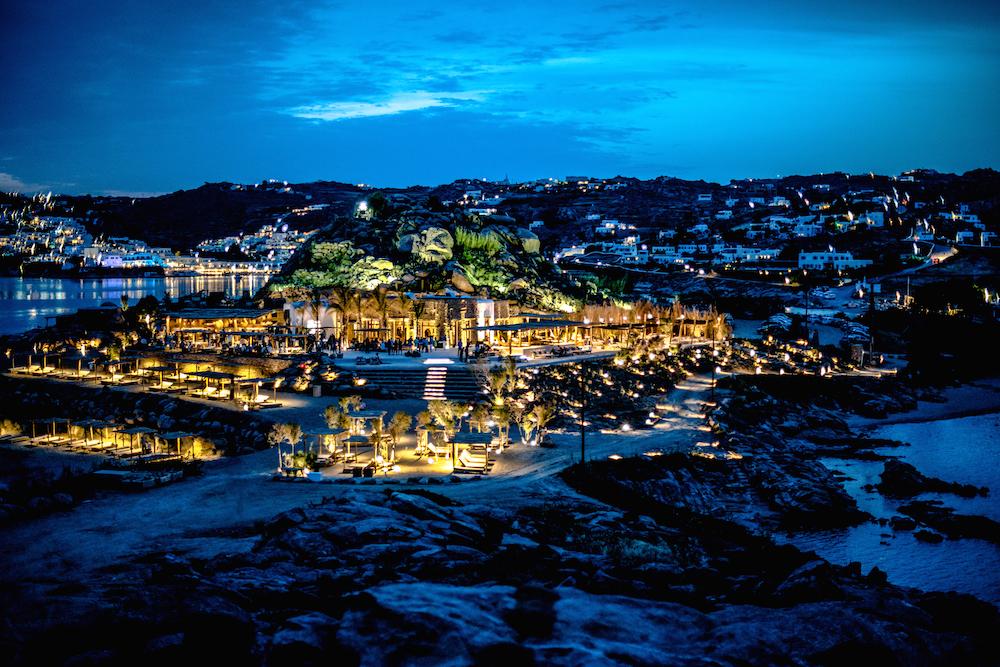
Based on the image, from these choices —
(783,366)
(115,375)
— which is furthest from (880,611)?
(783,366)

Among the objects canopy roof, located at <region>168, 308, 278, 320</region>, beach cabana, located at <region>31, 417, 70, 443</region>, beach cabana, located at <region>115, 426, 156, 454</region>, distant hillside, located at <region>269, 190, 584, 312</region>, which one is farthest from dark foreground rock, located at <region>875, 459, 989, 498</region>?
canopy roof, located at <region>168, 308, 278, 320</region>

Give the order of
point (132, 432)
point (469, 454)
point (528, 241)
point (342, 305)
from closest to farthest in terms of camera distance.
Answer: point (469, 454) → point (132, 432) → point (342, 305) → point (528, 241)

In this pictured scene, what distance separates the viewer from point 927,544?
20391mm

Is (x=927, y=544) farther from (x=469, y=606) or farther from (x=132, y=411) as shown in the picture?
(x=132, y=411)

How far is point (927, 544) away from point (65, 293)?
16492cm

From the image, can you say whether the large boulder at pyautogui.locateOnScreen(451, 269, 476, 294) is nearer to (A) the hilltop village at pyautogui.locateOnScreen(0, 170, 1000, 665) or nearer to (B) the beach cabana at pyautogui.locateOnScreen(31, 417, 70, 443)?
(A) the hilltop village at pyautogui.locateOnScreen(0, 170, 1000, 665)

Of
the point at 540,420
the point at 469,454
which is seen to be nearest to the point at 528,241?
the point at 540,420

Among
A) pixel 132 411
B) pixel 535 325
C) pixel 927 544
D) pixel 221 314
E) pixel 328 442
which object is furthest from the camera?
pixel 221 314

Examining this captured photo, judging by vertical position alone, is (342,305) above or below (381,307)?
above

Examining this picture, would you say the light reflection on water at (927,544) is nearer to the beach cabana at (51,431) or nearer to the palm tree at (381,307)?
the beach cabana at (51,431)

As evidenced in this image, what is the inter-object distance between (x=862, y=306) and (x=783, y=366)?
42.0m

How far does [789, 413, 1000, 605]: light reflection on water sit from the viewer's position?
1841 cm

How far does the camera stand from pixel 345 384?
105 feet

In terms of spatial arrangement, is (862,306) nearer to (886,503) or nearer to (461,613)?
(886,503)
